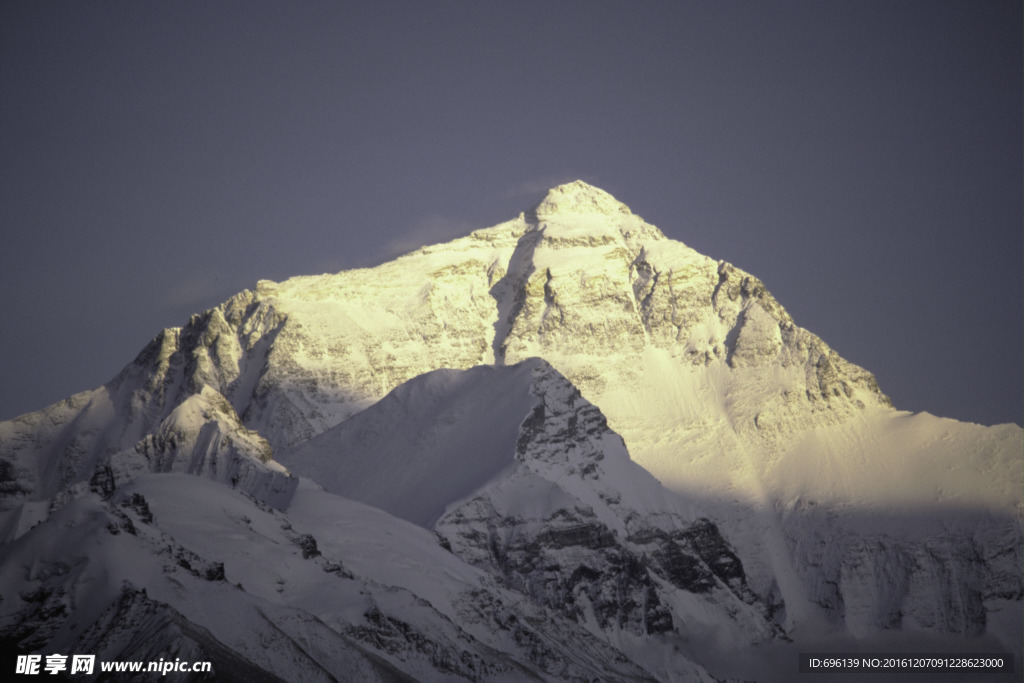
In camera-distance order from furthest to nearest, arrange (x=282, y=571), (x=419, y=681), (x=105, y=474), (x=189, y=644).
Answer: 1. (x=105, y=474)
2. (x=282, y=571)
3. (x=419, y=681)
4. (x=189, y=644)

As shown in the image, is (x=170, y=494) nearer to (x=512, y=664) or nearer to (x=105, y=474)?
(x=105, y=474)

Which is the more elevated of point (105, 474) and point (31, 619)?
point (105, 474)

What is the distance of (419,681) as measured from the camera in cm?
12425

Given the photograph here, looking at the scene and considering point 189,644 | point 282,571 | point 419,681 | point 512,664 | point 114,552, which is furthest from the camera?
point 512,664

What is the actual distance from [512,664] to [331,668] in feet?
106

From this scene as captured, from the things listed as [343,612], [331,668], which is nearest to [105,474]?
[343,612]

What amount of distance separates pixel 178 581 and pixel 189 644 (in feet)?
49.8

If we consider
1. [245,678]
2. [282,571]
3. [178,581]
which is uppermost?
[282,571]

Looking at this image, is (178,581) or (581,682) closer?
(178,581)

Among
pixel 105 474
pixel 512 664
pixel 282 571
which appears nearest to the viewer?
pixel 282 571

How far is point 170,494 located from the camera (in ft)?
480

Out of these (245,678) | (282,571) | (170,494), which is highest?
(170,494)

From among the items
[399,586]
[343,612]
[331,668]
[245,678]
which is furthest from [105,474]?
[245,678]

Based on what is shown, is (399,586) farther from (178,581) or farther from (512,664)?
(178,581)
